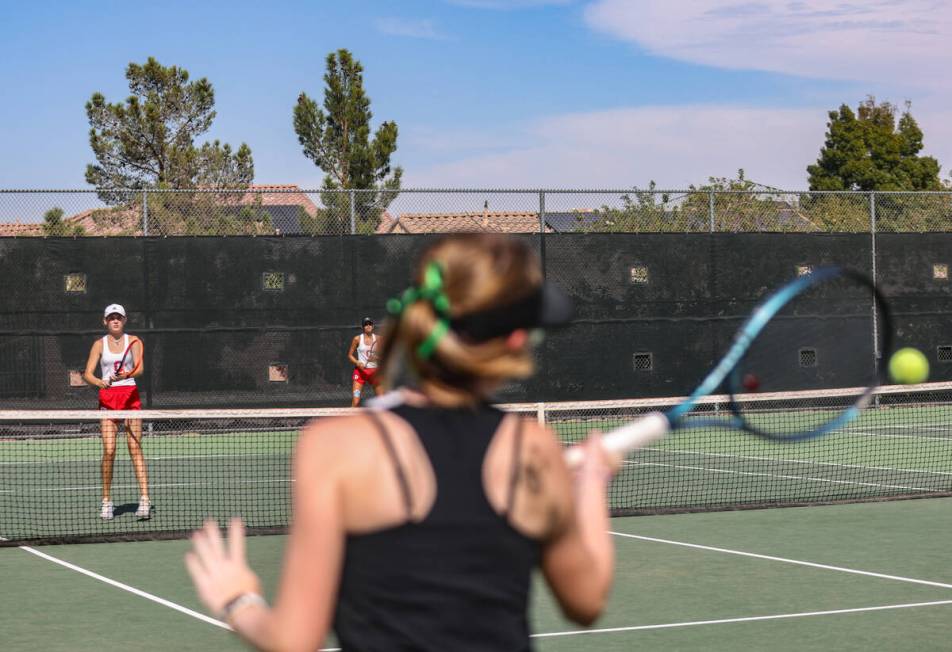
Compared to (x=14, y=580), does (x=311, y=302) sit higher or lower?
higher

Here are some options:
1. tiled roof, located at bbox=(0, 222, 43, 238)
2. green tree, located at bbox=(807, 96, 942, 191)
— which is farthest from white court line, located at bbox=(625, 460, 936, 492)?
green tree, located at bbox=(807, 96, 942, 191)

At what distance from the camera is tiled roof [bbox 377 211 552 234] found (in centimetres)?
1806

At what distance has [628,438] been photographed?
2.28 meters

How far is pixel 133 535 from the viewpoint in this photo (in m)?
9.31

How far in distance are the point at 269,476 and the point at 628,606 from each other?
269 inches

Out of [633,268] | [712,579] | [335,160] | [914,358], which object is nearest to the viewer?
[914,358]

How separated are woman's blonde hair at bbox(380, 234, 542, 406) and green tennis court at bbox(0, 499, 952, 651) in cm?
428

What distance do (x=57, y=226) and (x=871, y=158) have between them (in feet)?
112

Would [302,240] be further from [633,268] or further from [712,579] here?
[712,579]

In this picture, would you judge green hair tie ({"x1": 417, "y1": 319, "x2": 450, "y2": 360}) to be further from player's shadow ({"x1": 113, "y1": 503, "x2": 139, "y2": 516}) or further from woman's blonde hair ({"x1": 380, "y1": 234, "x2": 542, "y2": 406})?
player's shadow ({"x1": 113, "y1": 503, "x2": 139, "y2": 516})

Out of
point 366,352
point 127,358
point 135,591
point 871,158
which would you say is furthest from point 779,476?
point 871,158

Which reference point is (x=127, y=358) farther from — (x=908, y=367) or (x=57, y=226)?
(x=57, y=226)

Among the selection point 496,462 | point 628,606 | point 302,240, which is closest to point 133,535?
point 628,606

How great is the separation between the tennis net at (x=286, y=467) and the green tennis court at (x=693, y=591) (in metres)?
0.85
